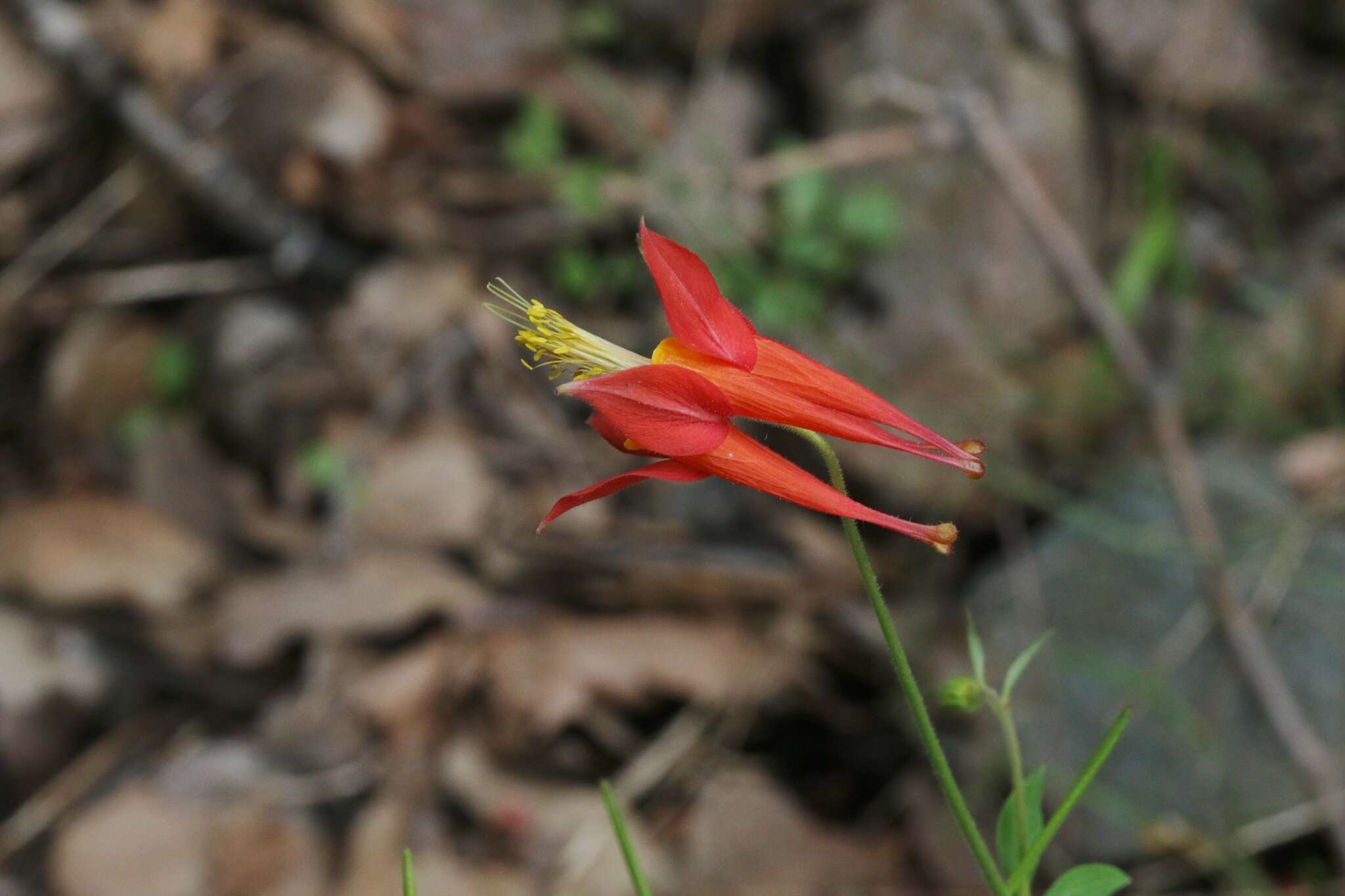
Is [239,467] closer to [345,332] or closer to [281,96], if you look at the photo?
[345,332]

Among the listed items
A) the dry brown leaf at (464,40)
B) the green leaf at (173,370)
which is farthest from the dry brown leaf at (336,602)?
the dry brown leaf at (464,40)

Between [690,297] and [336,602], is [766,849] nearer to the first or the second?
[336,602]

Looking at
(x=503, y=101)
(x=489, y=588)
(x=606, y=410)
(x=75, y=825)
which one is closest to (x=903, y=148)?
(x=503, y=101)

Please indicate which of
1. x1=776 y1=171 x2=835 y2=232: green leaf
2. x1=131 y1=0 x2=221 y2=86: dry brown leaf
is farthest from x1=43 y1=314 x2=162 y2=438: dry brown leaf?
x1=776 y1=171 x2=835 y2=232: green leaf

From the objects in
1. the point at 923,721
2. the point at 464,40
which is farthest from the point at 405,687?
the point at 464,40

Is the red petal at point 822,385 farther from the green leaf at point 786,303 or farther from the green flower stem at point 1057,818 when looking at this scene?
the green leaf at point 786,303

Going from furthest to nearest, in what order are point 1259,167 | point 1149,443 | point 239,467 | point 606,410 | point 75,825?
point 1259,167
point 239,467
point 1149,443
point 75,825
point 606,410
